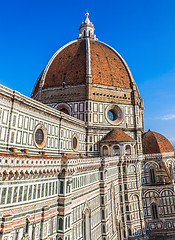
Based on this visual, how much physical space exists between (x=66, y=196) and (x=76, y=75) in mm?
21002

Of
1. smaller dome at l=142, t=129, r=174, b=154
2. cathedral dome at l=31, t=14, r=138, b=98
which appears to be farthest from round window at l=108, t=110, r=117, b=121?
smaller dome at l=142, t=129, r=174, b=154

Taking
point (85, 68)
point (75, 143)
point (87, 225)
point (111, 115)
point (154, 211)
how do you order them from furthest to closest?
point (85, 68) → point (111, 115) → point (154, 211) → point (75, 143) → point (87, 225)

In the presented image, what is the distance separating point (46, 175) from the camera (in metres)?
10.7

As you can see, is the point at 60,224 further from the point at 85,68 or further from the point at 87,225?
the point at 85,68

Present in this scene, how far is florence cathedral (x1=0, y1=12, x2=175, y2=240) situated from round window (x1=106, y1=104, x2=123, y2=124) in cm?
16

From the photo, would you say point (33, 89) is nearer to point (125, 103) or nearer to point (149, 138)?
point (125, 103)

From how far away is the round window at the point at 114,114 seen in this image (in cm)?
2791

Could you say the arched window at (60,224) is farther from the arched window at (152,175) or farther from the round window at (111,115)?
the arched window at (152,175)

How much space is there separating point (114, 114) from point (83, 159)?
1606cm

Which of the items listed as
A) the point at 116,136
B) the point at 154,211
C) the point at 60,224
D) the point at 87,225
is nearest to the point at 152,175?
the point at 154,211

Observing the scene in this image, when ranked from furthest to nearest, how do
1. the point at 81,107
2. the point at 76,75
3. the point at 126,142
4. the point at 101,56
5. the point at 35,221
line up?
1. the point at 101,56
2. the point at 76,75
3. the point at 81,107
4. the point at 126,142
5. the point at 35,221

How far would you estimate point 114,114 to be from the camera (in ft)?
95.0

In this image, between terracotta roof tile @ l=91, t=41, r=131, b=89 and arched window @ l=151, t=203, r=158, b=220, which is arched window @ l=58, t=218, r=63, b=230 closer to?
arched window @ l=151, t=203, r=158, b=220

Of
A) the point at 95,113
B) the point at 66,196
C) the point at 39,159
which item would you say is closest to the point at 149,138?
the point at 95,113
